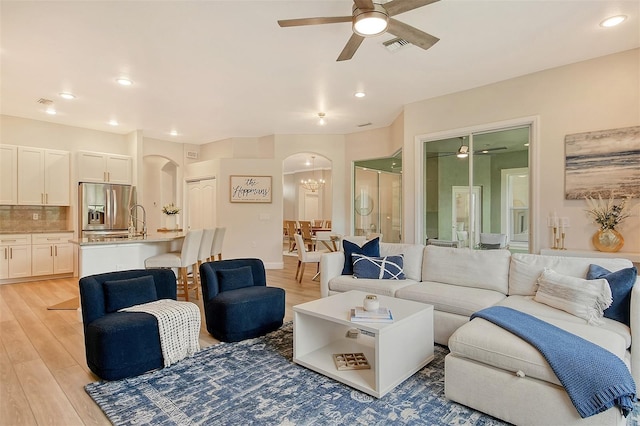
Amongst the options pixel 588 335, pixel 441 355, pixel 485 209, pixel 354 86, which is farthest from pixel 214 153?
pixel 588 335

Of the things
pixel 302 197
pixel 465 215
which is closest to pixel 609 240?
pixel 465 215

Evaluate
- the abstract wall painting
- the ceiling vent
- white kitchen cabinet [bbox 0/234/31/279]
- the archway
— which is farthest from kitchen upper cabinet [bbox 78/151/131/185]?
the abstract wall painting

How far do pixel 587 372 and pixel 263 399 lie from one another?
179 centimetres

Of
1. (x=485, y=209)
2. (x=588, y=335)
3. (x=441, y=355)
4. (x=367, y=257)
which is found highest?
(x=485, y=209)

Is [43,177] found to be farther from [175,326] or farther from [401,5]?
[401,5]

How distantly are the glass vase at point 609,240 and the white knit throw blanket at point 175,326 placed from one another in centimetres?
407

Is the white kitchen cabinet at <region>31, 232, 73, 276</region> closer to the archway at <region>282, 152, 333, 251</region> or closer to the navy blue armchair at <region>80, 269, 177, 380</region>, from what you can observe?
the navy blue armchair at <region>80, 269, 177, 380</region>

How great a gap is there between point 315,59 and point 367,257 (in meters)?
2.24

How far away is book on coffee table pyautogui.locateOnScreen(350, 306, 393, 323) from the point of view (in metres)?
2.31

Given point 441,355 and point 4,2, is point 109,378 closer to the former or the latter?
point 441,355

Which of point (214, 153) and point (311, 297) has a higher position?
point (214, 153)

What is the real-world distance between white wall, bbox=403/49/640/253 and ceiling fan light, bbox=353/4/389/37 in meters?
2.59

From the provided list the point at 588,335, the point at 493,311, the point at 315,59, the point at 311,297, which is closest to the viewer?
the point at 588,335

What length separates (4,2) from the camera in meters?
2.62
